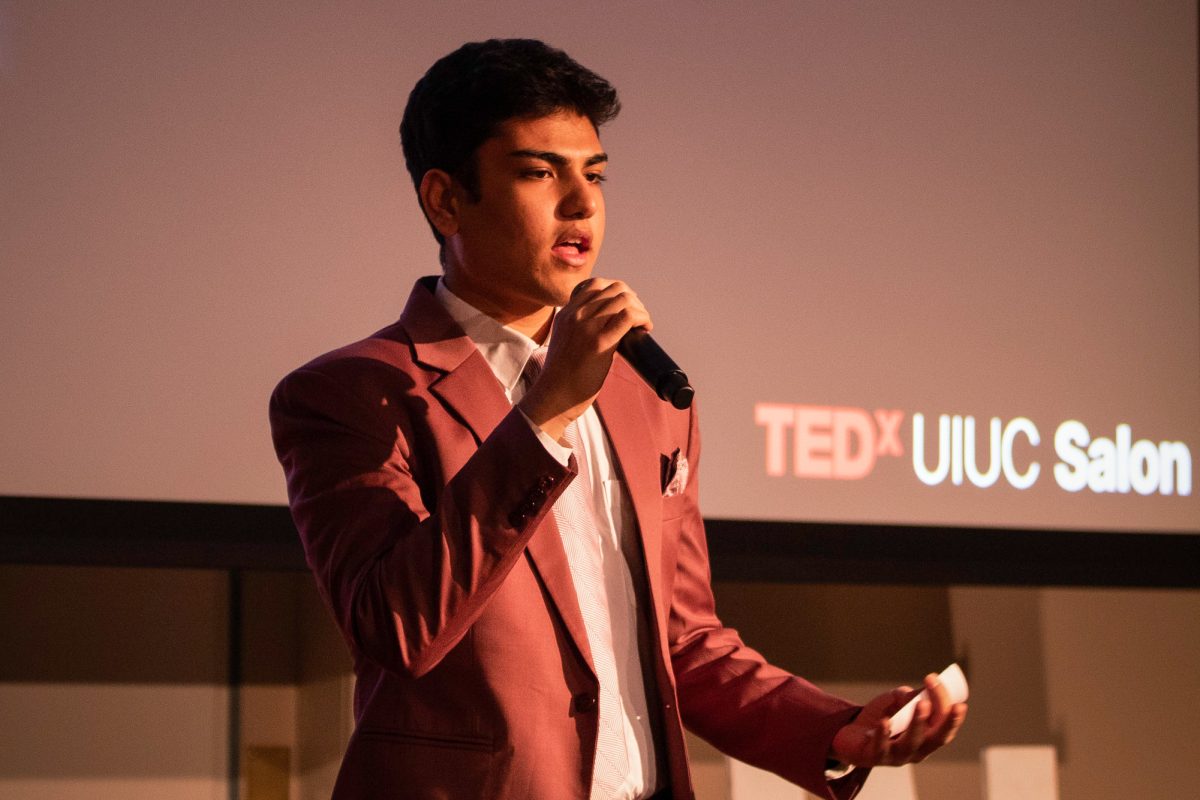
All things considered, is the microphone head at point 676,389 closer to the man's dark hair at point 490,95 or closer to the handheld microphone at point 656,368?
the handheld microphone at point 656,368

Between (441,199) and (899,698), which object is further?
(441,199)

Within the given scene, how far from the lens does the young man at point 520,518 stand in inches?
49.5

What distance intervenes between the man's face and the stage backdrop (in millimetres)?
1164

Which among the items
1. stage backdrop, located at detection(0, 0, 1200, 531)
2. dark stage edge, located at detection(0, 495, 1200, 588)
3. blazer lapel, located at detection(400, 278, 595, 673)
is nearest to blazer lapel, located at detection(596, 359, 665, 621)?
blazer lapel, located at detection(400, 278, 595, 673)

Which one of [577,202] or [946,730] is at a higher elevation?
[577,202]

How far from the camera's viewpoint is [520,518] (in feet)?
4.06

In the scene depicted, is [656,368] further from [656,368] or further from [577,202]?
[577,202]

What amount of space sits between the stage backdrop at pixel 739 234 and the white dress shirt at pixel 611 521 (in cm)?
111

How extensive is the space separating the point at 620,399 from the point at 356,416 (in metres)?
0.33

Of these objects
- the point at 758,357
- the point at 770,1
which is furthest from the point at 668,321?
the point at 770,1

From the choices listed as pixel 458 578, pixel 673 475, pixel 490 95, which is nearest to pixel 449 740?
pixel 458 578

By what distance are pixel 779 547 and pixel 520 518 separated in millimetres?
1849

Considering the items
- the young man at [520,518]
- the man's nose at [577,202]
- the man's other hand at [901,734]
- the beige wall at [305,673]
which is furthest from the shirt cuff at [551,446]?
the beige wall at [305,673]

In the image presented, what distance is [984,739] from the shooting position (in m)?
3.41
